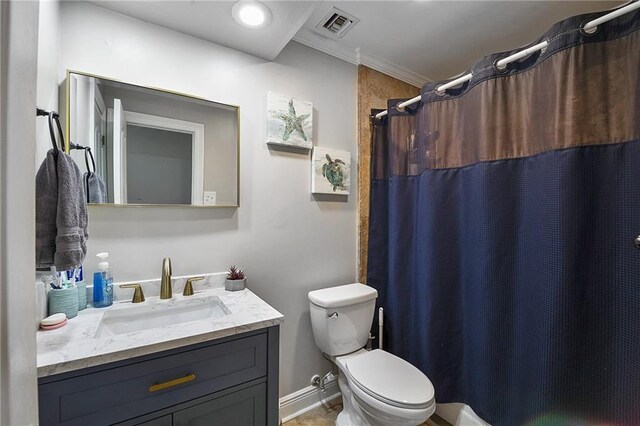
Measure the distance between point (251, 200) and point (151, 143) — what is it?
1.83 feet

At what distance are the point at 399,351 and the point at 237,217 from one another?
137 cm

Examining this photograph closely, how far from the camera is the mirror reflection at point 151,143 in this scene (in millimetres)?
1168

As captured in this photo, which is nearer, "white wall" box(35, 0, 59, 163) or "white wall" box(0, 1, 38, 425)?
"white wall" box(0, 1, 38, 425)

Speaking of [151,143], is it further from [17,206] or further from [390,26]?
[390,26]

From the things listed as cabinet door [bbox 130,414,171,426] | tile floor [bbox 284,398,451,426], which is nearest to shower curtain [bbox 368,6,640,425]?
tile floor [bbox 284,398,451,426]

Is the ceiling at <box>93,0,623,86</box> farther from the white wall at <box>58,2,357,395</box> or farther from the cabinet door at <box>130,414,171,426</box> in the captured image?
the cabinet door at <box>130,414,171,426</box>

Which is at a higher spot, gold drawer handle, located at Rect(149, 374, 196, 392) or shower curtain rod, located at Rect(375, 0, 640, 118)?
shower curtain rod, located at Rect(375, 0, 640, 118)

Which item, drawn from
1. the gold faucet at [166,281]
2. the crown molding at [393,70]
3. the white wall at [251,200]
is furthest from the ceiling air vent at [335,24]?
the gold faucet at [166,281]

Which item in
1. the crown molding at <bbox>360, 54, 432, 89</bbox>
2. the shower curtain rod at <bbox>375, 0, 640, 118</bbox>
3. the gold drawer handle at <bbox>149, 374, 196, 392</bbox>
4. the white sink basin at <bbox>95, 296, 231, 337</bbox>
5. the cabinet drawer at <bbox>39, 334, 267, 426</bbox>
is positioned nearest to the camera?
the cabinet drawer at <bbox>39, 334, 267, 426</bbox>

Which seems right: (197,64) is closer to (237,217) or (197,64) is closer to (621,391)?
(237,217)

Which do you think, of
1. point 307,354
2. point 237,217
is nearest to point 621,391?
point 307,354

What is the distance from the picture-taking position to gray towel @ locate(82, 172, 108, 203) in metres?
1.15

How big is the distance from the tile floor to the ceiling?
7.23 feet

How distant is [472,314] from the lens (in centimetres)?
142
